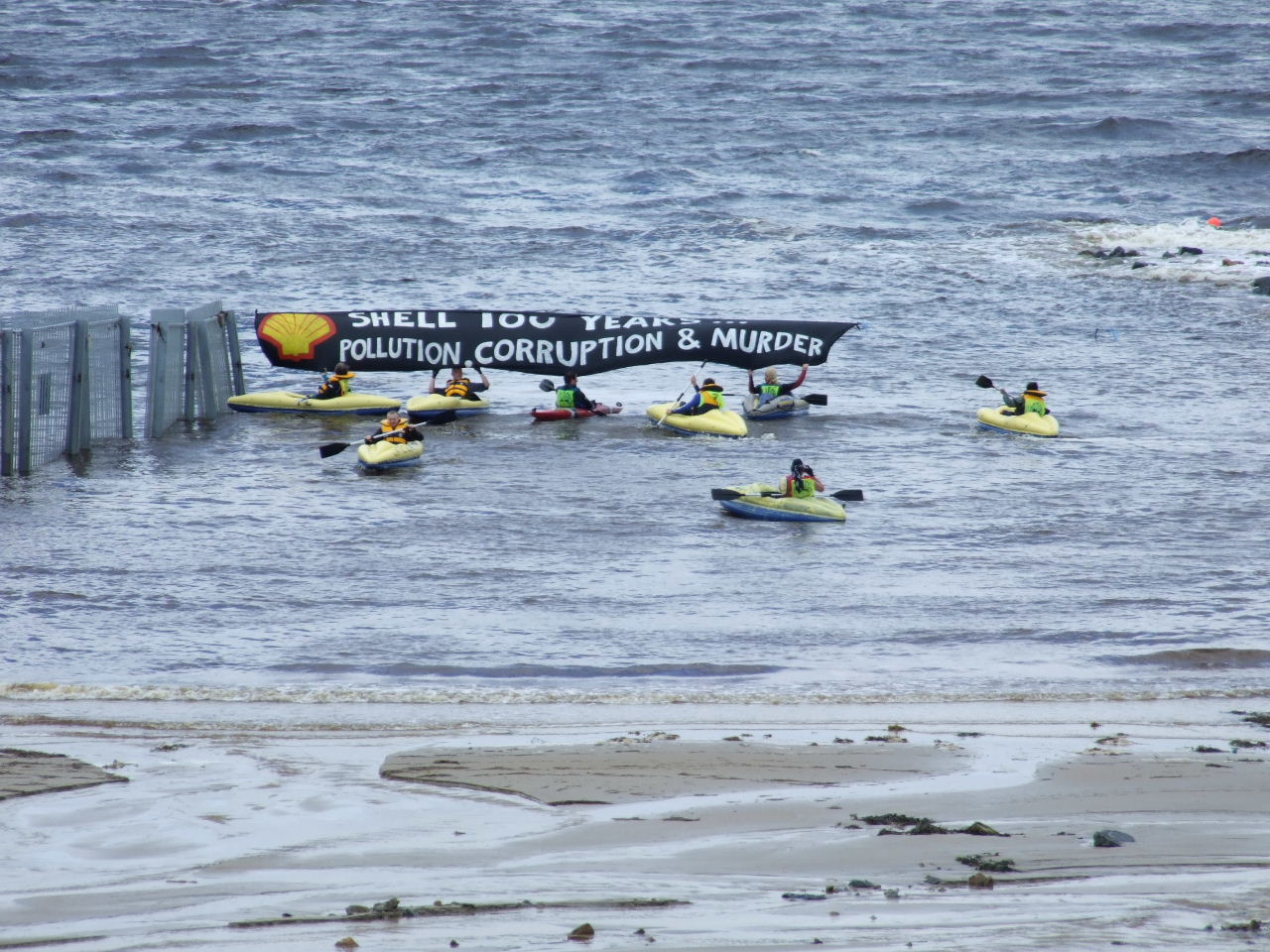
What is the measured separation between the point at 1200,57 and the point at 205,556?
66.5 metres

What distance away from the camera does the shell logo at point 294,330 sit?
3259 centimetres

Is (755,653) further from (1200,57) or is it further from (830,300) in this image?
(1200,57)

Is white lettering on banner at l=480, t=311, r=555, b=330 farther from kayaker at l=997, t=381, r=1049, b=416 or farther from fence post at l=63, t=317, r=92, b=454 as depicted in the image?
kayaker at l=997, t=381, r=1049, b=416

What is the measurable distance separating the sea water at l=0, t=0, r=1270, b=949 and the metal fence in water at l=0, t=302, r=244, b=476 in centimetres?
83

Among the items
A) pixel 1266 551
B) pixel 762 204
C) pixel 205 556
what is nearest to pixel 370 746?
pixel 205 556

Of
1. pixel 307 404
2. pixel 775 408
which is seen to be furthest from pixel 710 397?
pixel 307 404

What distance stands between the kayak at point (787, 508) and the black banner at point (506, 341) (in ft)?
31.6

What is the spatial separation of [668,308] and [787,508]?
20.0 m

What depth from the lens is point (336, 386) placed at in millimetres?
32531

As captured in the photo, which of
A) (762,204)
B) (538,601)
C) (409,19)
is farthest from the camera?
(409,19)

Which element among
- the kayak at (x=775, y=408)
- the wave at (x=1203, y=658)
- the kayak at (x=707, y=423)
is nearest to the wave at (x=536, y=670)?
the wave at (x=1203, y=658)

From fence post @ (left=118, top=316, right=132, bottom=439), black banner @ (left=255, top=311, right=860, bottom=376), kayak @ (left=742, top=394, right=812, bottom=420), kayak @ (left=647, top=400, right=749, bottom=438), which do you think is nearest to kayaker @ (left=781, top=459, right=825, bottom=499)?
kayak @ (left=647, top=400, right=749, bottom=438)

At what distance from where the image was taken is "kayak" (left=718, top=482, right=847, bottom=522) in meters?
23.4

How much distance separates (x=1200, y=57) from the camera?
7438 cm
